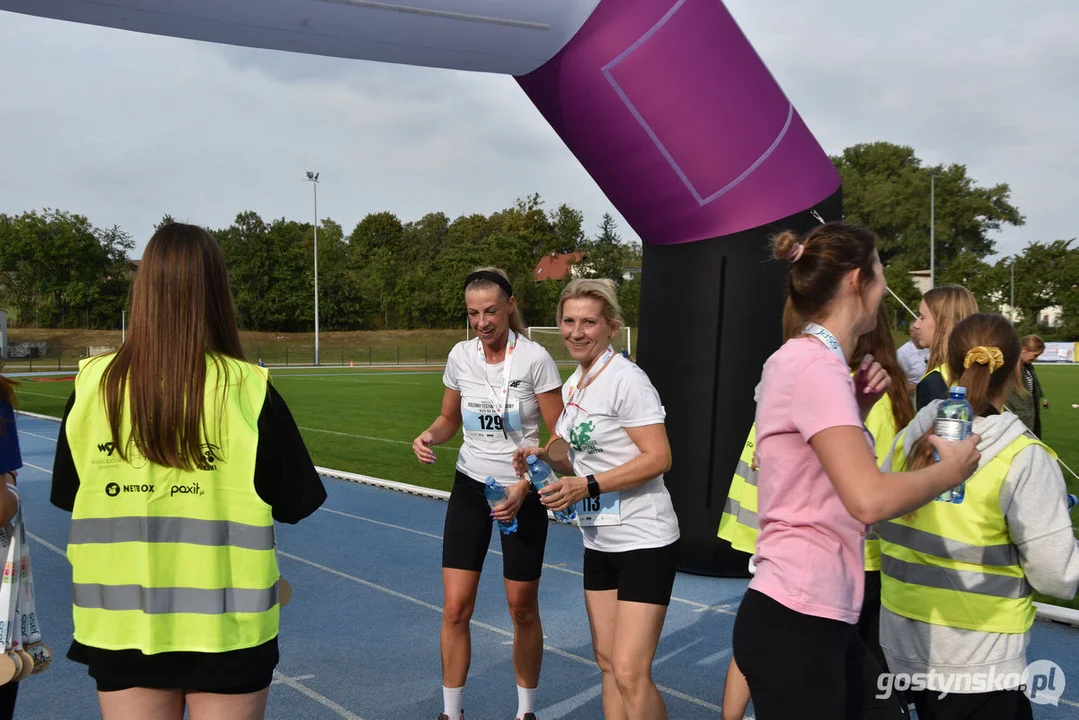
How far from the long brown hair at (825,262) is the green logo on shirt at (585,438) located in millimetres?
1252

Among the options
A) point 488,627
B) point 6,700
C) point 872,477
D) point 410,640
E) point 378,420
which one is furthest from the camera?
point 378,420

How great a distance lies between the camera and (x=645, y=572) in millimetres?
3189

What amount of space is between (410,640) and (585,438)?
2264 mm

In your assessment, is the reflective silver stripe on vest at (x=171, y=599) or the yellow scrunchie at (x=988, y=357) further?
the yellow scrunchie at (x=988, y=357)

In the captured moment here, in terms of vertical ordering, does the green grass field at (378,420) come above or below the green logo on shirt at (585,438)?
below

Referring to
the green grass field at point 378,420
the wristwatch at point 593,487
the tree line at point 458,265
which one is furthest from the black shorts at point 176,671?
the tree line at point 458,265

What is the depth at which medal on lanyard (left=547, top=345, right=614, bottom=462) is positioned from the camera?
3457 mm

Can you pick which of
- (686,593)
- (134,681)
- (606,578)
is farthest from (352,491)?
(134,681)

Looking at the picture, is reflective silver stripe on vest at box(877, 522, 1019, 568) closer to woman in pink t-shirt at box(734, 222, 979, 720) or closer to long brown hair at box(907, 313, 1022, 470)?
long brown hair at box(907, 313, 1022, 470)

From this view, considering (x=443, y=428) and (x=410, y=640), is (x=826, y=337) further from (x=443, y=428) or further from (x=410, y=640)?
(x=410, y=640)

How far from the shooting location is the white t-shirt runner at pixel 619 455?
327 centimetres

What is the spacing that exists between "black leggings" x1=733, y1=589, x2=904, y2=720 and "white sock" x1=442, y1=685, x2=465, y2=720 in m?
1.98

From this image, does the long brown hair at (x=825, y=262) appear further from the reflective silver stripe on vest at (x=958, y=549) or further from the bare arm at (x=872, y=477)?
the reflective silver stripe on vest at (x=958, y=549)

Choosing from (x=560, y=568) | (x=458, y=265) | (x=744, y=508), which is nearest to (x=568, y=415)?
(x=744, y=508)
